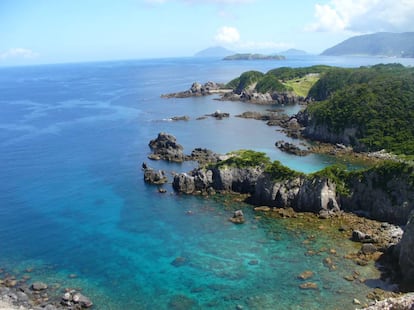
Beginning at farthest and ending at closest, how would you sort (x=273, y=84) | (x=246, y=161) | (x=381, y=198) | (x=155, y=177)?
(x=273, y=84) < (x=155, y=177) < (x=246, y=161) < (x=381, y=198)

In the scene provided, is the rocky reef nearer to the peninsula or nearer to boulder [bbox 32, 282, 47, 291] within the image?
boulder [bbox 32, 282, 47, 291]

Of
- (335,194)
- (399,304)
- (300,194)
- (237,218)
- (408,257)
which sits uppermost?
(399,304)

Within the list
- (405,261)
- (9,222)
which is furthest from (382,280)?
(9,222)

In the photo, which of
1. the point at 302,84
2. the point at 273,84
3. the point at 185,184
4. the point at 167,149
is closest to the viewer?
the point at 185,184

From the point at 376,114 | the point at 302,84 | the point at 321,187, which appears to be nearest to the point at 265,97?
the point at 302,84

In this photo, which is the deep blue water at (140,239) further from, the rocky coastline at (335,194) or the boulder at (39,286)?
the rocky coastline at (335,194)

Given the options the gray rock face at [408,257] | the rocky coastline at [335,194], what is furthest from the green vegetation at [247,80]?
the gray rock face at [408,257]

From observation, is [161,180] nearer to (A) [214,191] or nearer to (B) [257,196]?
(A) [214,191]

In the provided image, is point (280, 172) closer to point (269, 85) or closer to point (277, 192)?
point (277, 192)
